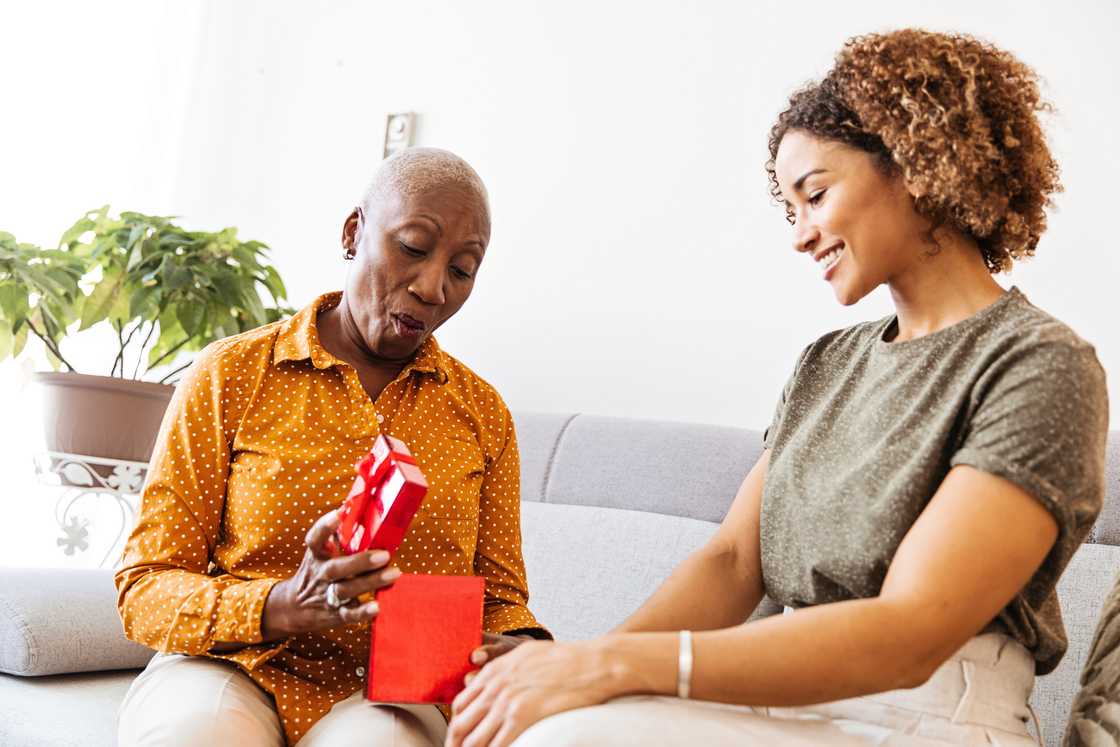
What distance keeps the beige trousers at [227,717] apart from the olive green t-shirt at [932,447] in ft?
1.51

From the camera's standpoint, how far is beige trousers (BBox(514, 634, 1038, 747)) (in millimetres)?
1001

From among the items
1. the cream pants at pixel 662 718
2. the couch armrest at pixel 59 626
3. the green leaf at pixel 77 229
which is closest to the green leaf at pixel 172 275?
the green leaf at pixel 77 229

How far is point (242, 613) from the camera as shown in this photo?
1233 millimetres

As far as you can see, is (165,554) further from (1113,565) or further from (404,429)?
(1113,565)

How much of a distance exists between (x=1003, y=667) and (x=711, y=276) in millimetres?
1236

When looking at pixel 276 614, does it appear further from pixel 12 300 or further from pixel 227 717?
pixel 12 300

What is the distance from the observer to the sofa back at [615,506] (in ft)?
6.24

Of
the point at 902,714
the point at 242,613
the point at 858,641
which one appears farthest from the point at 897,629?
the point at 242,613

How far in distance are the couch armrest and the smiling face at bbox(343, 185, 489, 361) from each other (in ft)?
2.37

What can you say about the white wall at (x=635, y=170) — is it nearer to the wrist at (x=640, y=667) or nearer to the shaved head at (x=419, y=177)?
the shaved head at (x=419, y=177)

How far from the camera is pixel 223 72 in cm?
328

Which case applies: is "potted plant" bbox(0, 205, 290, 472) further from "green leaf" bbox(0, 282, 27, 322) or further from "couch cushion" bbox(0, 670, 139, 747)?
"couch cushion" bbox(0, 670, 139, 747)

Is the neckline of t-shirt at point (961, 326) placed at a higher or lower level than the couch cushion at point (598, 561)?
higher

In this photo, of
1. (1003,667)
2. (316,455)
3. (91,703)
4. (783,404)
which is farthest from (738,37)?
(91,703)
